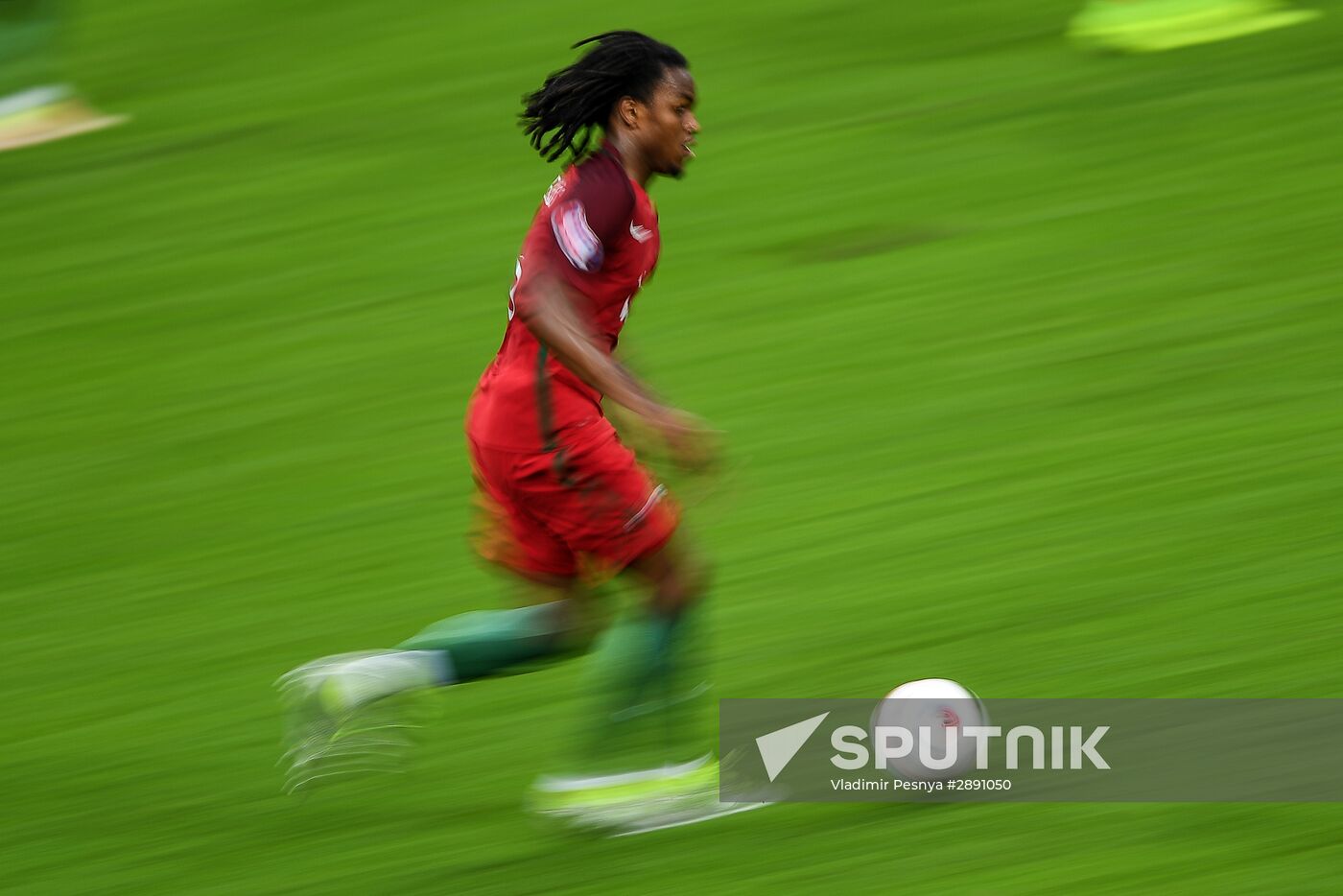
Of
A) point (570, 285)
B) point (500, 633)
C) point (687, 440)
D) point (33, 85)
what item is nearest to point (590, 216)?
point (570, 285)

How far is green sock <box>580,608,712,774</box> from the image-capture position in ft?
14.2

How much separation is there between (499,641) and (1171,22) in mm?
7697

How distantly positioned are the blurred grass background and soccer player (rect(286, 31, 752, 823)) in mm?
376

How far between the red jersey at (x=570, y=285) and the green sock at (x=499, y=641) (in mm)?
421

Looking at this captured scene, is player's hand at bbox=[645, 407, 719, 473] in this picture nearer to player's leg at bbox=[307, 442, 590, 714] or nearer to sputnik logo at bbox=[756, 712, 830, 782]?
player's leg at bbox=[307, 442, 590, 714]

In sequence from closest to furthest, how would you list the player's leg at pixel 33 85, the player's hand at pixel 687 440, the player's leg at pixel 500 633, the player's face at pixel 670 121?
the player's hand at pixel 687 440
the player's face at pixel 670 121
the player's leg at pixel 500 633
the player's leg at pixel 33 85

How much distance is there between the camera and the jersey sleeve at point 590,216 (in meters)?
4.16

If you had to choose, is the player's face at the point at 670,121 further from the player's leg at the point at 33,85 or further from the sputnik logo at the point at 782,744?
the player's leg at the point at 33,85

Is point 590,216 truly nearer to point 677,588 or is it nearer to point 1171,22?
point 677,588

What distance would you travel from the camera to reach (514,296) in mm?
4203

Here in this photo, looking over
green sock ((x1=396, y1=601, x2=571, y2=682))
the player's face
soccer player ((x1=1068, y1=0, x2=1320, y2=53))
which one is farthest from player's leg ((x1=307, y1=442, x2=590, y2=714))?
soccer player ((x1=1068, y1=0, x2=1320, y2=53))

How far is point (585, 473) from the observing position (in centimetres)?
429

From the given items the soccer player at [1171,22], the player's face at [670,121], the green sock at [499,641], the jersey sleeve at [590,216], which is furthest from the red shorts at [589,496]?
the soccer player at [1171,22]

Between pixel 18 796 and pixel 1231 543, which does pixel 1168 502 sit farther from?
pixel 18 796
